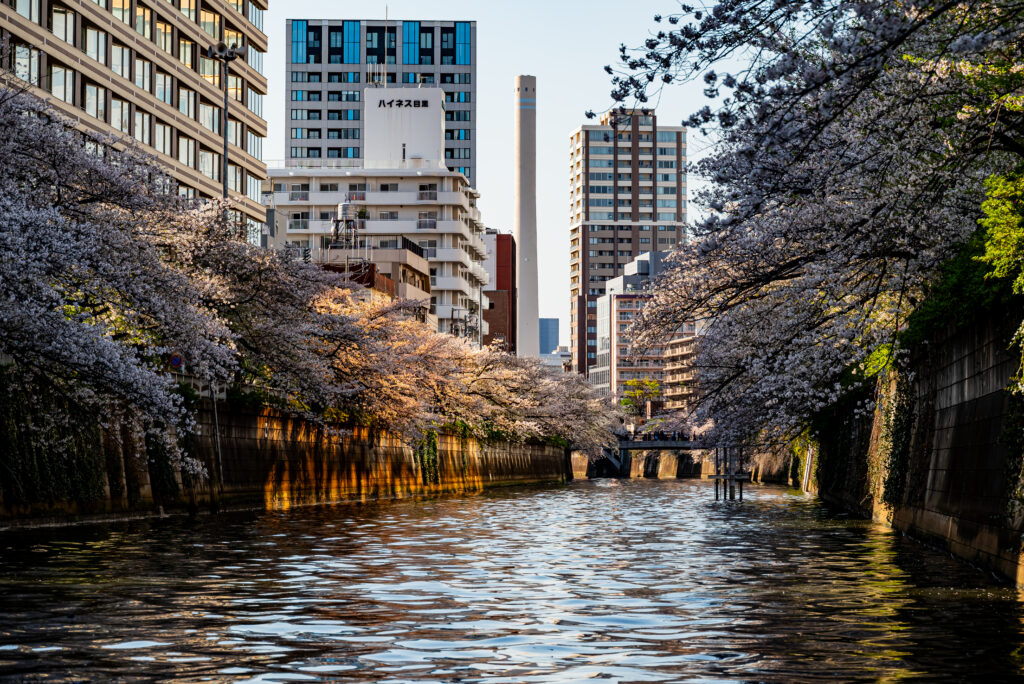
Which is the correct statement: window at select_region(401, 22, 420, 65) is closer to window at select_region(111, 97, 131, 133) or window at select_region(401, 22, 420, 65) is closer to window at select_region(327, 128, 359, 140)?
window at select_region(327, 128, 359, 140)

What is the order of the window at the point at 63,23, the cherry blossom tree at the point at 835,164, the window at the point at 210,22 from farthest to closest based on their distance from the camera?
the window at the point at 210,22 < the window at the point at 63,23 < the cherry blossom tree at the point at 835,164

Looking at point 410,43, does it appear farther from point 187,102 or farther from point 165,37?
point 165,37

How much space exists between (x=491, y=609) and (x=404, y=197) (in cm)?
11855

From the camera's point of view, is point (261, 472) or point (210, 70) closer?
point (261, 472)

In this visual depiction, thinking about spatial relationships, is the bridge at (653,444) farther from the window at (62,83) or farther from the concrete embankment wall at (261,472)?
the window at (62,83)

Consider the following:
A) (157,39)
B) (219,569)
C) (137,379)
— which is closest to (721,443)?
(137,379)

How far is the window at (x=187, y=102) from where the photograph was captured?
81125 millimetres

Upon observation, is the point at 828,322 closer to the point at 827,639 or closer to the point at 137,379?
the point at 137,379

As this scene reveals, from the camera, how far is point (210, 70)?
85.8 meters

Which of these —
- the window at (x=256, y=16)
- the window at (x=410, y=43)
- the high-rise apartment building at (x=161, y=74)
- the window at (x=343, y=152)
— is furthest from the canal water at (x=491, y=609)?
the window at (x=410, y=43)

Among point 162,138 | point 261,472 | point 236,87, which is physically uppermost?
point 236,87

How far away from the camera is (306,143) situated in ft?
613

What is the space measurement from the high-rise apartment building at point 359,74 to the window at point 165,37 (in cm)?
10515

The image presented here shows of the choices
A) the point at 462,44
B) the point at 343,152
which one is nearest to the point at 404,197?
the point at 343,152
